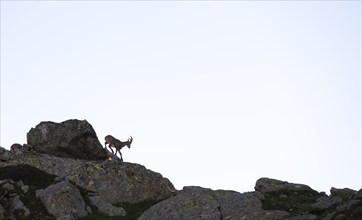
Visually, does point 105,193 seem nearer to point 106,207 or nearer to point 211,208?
point 106,207

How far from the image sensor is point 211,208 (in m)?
37.0

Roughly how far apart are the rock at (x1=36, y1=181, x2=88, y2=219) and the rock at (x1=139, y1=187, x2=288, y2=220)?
4884 millimetres

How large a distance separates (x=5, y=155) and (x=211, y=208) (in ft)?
74.3

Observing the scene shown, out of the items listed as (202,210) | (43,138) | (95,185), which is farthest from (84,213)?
(43,138)

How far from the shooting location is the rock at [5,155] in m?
48.8

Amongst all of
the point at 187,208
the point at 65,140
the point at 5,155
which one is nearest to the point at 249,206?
the point at 187,208

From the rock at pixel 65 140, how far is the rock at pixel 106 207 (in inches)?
482

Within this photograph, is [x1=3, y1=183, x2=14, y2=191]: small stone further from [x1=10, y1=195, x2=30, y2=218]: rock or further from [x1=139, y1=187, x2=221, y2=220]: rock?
[x1=139, y1=187, x2=221, y2=220]: rock

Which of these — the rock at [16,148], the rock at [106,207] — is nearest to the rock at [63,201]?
the rock at [106,207]

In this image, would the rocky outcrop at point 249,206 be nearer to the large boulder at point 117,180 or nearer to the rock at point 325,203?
Result: the rock at point 325,203

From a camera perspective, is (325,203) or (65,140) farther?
(65,140)

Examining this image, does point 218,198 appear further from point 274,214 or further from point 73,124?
point 73,124

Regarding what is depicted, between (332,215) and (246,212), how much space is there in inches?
304

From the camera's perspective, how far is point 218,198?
40062 millimetres
